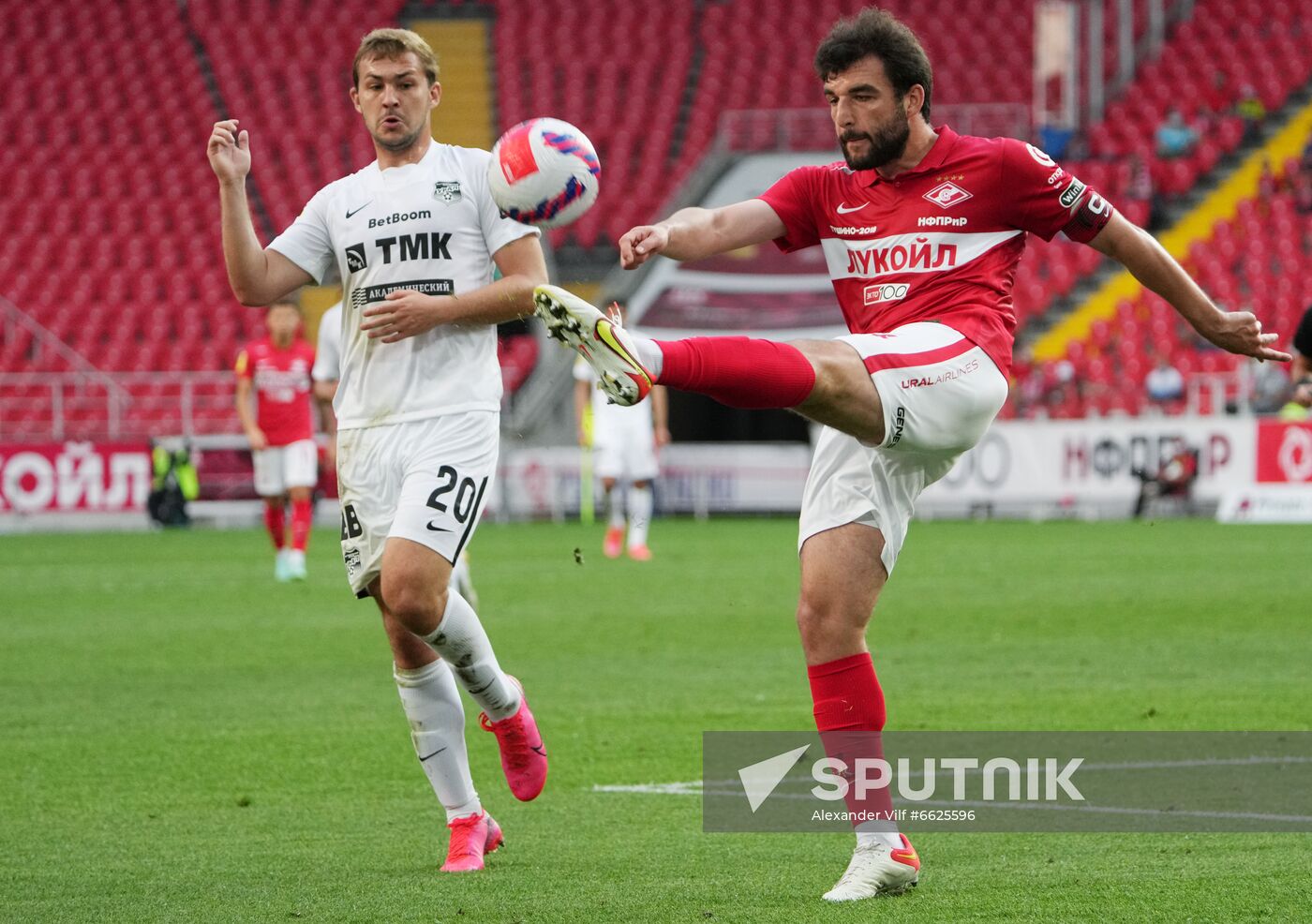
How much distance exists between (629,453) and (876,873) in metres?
14.2

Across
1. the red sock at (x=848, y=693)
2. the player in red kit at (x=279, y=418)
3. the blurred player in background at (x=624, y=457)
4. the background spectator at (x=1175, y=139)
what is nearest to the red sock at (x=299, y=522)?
the player in red kit at (x=279, y=418)

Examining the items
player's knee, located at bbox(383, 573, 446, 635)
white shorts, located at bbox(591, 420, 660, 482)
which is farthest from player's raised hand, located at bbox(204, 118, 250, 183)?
white shorts, located at bbox(591, 420, 660, 482)

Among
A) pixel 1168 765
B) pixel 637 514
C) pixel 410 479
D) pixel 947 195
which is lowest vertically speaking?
pixel 637 514

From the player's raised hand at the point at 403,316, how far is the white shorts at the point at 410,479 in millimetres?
294

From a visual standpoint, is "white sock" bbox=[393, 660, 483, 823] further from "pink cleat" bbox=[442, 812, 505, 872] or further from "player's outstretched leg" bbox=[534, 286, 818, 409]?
"player's outstretched leg" bbox=[534, 286, 818, 409]

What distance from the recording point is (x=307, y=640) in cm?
1113

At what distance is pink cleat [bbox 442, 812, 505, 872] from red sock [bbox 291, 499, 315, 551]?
10632 millimetres

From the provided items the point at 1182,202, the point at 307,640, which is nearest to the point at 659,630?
the point at 307,640

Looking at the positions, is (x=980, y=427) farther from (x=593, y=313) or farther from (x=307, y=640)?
(x=307, y=640)

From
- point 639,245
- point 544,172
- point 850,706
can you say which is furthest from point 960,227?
point 850,706

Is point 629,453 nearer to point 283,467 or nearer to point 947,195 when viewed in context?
point 283,467

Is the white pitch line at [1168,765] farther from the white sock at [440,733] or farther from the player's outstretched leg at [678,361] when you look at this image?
the player's outstretched leg at [678,361]

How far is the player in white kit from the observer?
17.4ft

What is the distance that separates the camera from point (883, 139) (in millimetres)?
4832
